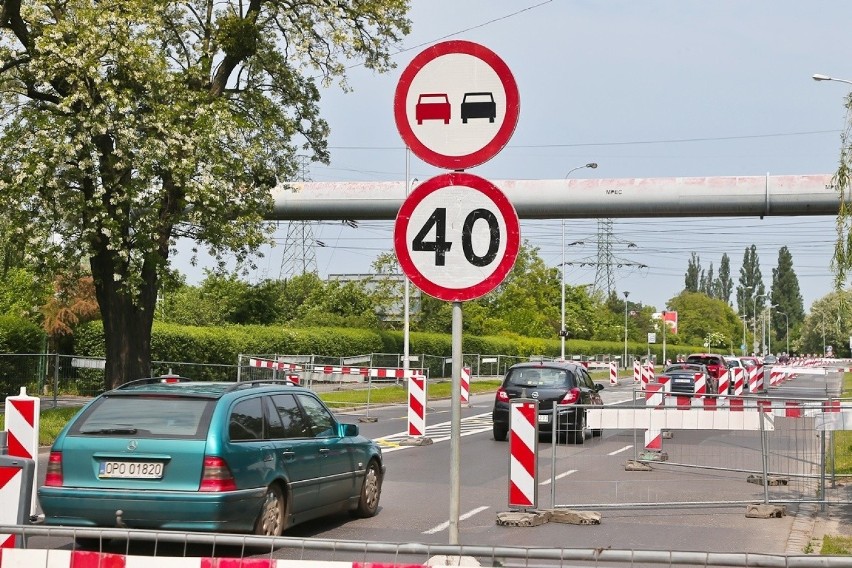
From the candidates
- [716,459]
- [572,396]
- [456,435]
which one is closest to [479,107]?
[456,435]

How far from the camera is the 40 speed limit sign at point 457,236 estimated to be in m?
5.55

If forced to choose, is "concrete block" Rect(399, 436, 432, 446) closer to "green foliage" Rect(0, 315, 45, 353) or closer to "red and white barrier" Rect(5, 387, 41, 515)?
"red and white barrier" Rect(5, 387, 41, 515)

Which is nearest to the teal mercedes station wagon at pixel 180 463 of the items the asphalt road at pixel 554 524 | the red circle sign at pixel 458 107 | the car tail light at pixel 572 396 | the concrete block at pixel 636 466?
the asphalt road at pixel 554 524

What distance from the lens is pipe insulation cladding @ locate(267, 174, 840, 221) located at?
35156mm

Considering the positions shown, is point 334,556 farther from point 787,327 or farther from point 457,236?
point 787,327

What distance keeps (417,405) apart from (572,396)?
3031 millimetres

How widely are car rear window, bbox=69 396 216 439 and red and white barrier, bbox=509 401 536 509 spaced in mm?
3238

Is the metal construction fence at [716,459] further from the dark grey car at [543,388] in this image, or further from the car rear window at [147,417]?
the dark grey car at [543,388]

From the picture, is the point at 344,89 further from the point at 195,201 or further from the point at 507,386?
the point at 507,386

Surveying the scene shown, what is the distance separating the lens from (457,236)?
560cm

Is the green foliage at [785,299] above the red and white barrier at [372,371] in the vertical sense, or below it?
above

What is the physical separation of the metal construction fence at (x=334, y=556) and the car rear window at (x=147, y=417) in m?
4.02

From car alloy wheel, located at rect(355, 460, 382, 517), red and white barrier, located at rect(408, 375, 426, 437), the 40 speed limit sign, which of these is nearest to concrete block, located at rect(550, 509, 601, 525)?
car alloy wheel, located at rect(355, 460, 382, 517)

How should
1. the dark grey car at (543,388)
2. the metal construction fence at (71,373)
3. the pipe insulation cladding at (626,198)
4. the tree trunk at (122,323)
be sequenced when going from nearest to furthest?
the dark grey car at (543,388)
the tree trunk at (122,323)
the metal construction fence at (71,373)
the pipe insulation cladding at (626,198)
